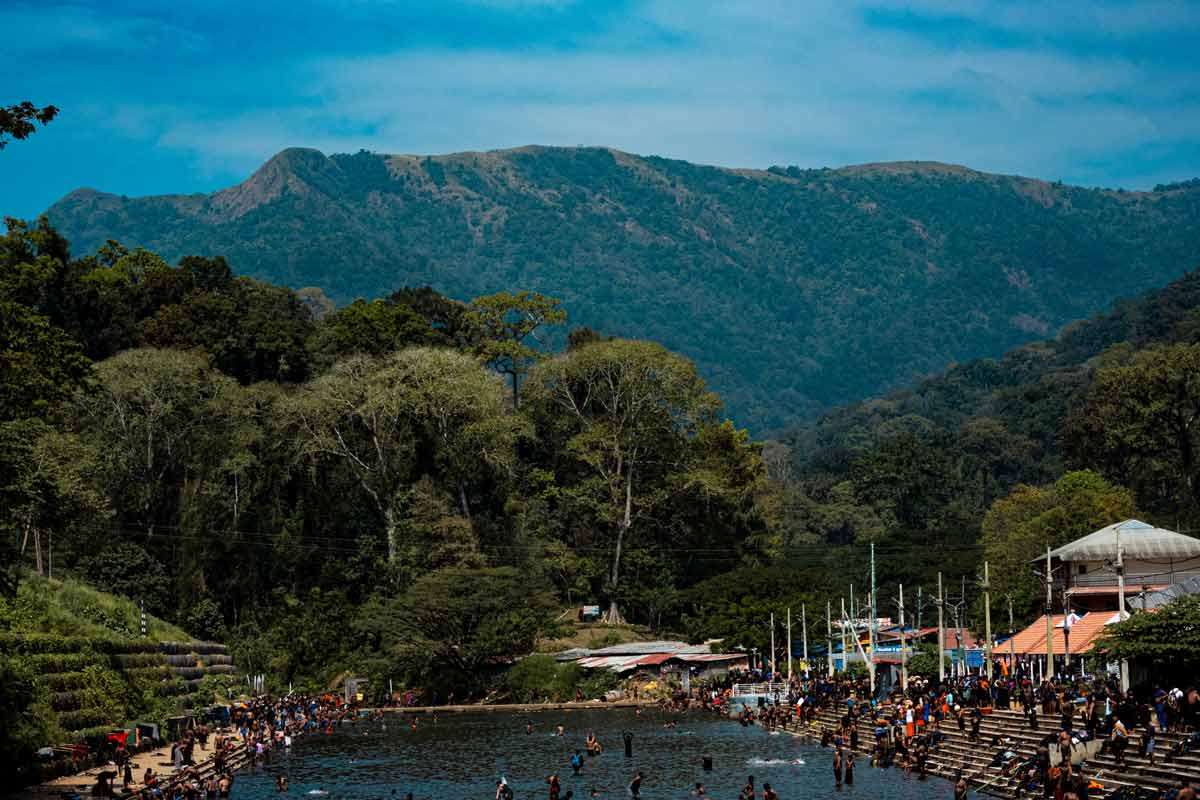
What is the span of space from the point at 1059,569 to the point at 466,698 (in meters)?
40.3

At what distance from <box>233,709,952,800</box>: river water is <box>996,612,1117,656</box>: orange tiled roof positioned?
10549mm

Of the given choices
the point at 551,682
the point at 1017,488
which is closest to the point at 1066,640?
the point at 551,682

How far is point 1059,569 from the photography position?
79.2m

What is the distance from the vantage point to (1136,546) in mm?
75125

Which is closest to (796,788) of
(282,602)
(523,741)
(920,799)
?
(920,799)

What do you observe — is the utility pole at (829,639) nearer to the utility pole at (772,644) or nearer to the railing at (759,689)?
the railing at (759,689)

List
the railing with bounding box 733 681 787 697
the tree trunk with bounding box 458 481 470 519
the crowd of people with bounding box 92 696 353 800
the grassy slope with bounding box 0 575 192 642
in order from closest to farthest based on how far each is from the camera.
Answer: the crowd of people with bounding box 92 696 353 800
the grassy slope with bounding box 0 575 192 642
the railing with bounding box 733 681 787 697
the tree trunk with bounding box 458 481 470 519

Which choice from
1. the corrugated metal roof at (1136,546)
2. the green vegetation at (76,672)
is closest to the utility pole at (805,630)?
the corrugated metal roof at (1136,546)

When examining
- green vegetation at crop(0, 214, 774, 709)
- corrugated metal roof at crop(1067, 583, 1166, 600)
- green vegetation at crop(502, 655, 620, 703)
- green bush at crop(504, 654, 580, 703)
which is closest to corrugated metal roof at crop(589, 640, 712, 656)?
green vegetation at crop(502, 655, 620, 703)

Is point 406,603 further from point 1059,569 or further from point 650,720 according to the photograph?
point 1059,569

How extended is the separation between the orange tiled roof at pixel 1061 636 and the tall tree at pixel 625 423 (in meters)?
45.4

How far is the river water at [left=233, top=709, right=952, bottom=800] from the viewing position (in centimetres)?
5547

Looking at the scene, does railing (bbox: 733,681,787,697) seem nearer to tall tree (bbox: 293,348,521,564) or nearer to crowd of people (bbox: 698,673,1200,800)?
crowd of people (bbox: 698,673,1200,800)

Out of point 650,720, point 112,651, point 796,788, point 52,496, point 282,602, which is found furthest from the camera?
point 282,602
